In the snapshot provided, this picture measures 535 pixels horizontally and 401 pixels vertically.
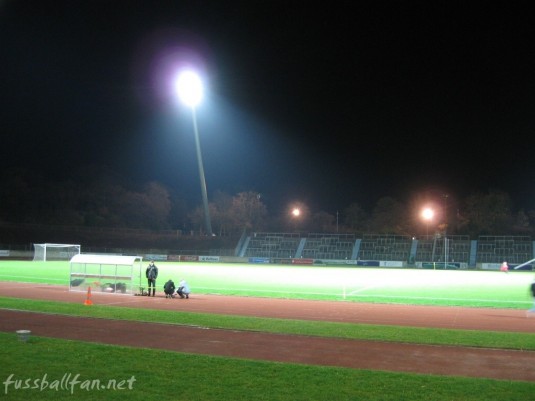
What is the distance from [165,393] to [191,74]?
5534 cm

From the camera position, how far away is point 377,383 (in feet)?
28.4

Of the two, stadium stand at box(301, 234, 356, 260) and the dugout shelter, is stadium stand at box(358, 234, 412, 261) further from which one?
the dugout shelter

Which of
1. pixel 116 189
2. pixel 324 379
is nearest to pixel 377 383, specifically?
pixel 324 379

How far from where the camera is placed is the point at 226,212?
373ft

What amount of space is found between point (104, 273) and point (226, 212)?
87620 millimetres

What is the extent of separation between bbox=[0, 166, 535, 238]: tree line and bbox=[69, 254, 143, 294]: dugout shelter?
223ft

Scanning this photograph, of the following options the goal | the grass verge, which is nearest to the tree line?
the goal

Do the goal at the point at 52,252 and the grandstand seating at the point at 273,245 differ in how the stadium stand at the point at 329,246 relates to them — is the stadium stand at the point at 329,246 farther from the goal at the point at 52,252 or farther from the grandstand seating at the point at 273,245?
the goal at the point at 52,252

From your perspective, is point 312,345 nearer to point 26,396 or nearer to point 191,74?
point 26,396

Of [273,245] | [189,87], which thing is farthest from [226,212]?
[189,87]

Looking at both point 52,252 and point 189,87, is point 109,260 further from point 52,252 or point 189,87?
point 52,252

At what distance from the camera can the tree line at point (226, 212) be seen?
291 ft

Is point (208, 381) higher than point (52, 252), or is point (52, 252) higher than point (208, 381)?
point (208, 381)

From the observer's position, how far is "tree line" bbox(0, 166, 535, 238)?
88812 millimetres
